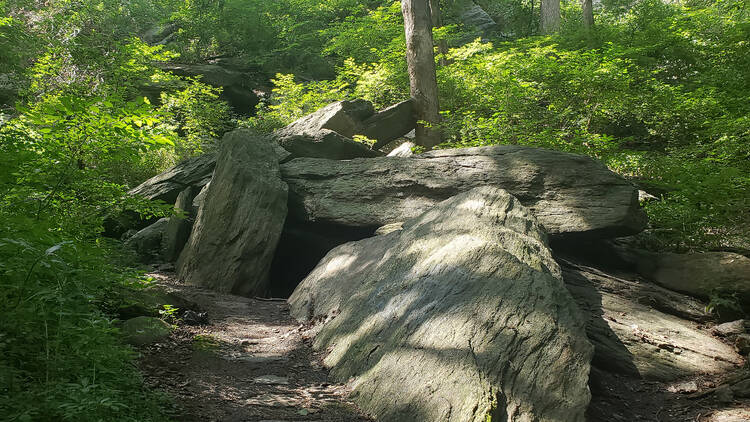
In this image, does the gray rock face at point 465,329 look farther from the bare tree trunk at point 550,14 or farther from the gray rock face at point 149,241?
the bare tree trunk at point 550,14

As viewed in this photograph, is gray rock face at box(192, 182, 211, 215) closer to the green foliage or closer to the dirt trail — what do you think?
the dirt trail

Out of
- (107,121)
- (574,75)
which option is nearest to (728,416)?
(107,121)

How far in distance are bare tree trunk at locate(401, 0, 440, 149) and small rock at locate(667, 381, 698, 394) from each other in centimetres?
726

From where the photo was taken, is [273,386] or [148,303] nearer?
[273,386]

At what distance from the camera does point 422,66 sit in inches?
436

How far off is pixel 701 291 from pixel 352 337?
495 cm

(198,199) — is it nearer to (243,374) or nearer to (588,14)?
(243,374)

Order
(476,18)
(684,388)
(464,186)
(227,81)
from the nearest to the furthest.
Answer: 1. (684,388)
2. (464,186)
3. (227,81)
4. (476,18)

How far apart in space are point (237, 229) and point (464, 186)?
3.82 m

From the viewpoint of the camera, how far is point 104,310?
4082mm

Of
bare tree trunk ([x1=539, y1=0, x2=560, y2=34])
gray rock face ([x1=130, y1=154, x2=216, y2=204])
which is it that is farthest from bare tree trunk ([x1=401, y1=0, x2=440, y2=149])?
bare tree trunk ([x1=539, y1=0, x2=560, y2=34])

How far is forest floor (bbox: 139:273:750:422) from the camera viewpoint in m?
3.40

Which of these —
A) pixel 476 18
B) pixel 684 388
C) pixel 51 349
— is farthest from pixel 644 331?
pixel 476 18

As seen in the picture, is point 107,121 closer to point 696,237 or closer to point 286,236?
point 286,236
